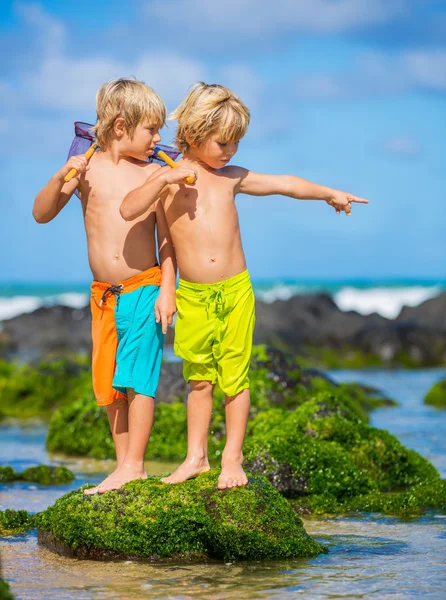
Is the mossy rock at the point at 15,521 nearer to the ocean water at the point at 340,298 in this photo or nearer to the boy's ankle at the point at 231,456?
the boy's ankle at the point at 231,456

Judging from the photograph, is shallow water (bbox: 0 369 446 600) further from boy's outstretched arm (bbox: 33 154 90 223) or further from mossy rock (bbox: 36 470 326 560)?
boy's outstretched arm (bbox: 33 154 90 223)

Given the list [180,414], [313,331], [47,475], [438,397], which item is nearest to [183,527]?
[47,475]

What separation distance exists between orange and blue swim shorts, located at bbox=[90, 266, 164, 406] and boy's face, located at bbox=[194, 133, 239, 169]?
78cm

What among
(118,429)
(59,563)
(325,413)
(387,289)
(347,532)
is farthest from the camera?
(387,289)

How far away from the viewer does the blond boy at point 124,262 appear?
582cm

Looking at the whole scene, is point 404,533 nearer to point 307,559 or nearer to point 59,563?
point 307,559

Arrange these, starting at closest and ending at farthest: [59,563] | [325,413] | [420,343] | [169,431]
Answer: [59,563] < [325,413] < [169,431] < [420,343]

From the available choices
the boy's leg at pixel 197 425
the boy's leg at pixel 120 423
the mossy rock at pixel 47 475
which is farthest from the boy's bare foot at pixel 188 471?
the mossy rock at pixel 47 475

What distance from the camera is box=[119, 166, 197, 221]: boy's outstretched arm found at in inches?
217

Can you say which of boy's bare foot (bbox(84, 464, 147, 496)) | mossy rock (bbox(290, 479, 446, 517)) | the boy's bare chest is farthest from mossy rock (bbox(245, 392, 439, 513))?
the boy's bare chest

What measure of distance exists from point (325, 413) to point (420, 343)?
14.5 m

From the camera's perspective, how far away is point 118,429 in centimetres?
607

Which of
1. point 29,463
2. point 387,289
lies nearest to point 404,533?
point 29,463

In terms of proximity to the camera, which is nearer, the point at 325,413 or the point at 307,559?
the point at 307,559
